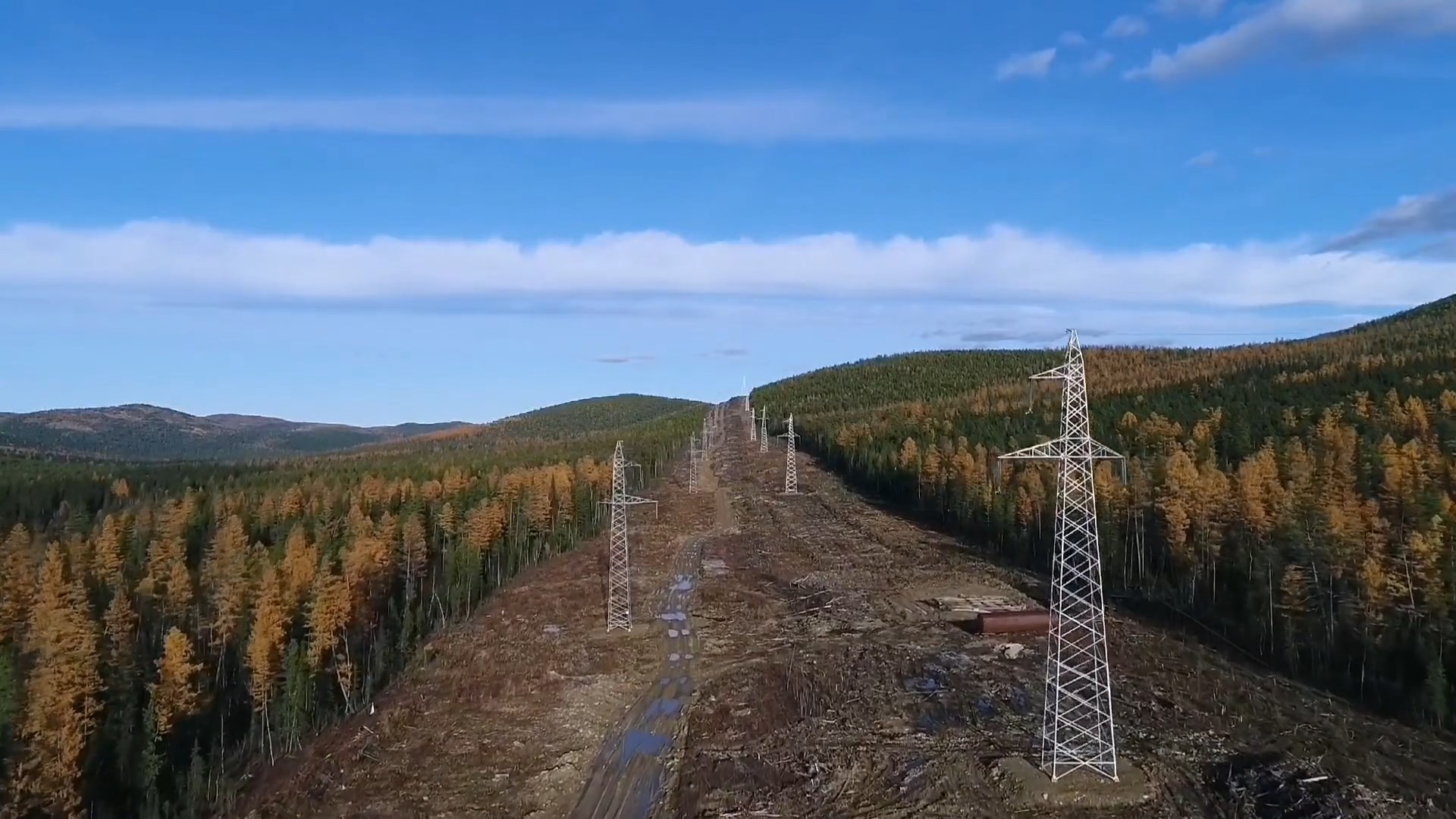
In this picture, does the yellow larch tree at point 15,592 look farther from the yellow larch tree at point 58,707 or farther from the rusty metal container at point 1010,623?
the rusty metal container at point 1010,623

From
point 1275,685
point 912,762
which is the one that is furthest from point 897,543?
point 912,762

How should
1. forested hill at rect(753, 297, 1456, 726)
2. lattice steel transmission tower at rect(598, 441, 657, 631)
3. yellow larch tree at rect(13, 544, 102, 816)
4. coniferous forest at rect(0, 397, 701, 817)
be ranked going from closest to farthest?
yellow larch tree at rect(13, 544, 102, 816) → coniferous forest at rect(0, 397, 701, 817) → forested hill at rect(753, 297, 1456, 726) → lattice steel transmission tower at rect(598, 441, 657, 631)

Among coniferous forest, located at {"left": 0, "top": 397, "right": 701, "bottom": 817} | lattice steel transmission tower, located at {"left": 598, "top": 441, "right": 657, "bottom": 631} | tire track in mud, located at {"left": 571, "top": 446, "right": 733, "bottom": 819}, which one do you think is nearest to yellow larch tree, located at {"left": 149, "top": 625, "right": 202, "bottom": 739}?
coniferous forest, located at {"left": 0, "top": 397, "right": 701, "bottom": 817}

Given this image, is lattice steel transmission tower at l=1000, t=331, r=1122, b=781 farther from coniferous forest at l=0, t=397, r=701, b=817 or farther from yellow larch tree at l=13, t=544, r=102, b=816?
yellow larch tree at l=13, t=544, r=102, b=816

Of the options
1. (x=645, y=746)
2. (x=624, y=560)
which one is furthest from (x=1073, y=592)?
(x=624, y=560)

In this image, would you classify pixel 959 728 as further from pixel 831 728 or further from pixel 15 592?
pixel 15 592

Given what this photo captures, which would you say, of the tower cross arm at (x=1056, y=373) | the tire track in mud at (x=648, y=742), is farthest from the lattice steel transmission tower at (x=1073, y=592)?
the tire track in mud at (x=648, y=742)
